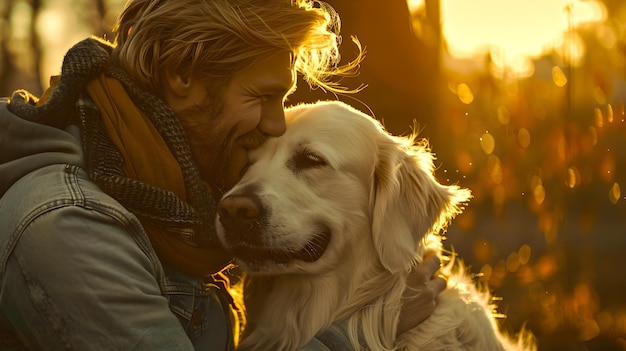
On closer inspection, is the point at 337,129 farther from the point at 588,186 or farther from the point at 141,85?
the point at 588,186

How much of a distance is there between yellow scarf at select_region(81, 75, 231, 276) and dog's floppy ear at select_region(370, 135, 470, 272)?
36.5 inches

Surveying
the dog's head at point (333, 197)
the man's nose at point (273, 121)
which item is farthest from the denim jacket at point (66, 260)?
the man's nose at point (273, 121)

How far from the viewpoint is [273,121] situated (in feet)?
10.7

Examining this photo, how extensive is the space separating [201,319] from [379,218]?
904mm

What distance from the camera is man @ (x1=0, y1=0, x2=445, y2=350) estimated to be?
2193 mm

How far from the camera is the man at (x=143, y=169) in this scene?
2.19 m

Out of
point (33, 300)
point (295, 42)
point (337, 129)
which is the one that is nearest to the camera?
point (33, 300)

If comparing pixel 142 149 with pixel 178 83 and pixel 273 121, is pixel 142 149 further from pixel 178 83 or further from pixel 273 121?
pixel 273 121

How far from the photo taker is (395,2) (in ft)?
16.9

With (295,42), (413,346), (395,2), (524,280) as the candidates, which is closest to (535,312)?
(524,280)

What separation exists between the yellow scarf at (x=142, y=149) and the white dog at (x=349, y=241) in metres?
0.46

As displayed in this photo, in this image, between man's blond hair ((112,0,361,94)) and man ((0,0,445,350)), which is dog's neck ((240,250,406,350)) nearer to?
man ((0,0,445,350))

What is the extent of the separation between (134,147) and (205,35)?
0.56m

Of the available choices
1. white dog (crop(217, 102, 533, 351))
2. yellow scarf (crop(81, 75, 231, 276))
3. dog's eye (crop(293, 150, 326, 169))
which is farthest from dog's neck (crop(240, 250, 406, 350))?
yellow scarf (crop(81, 75, 231, 276))
